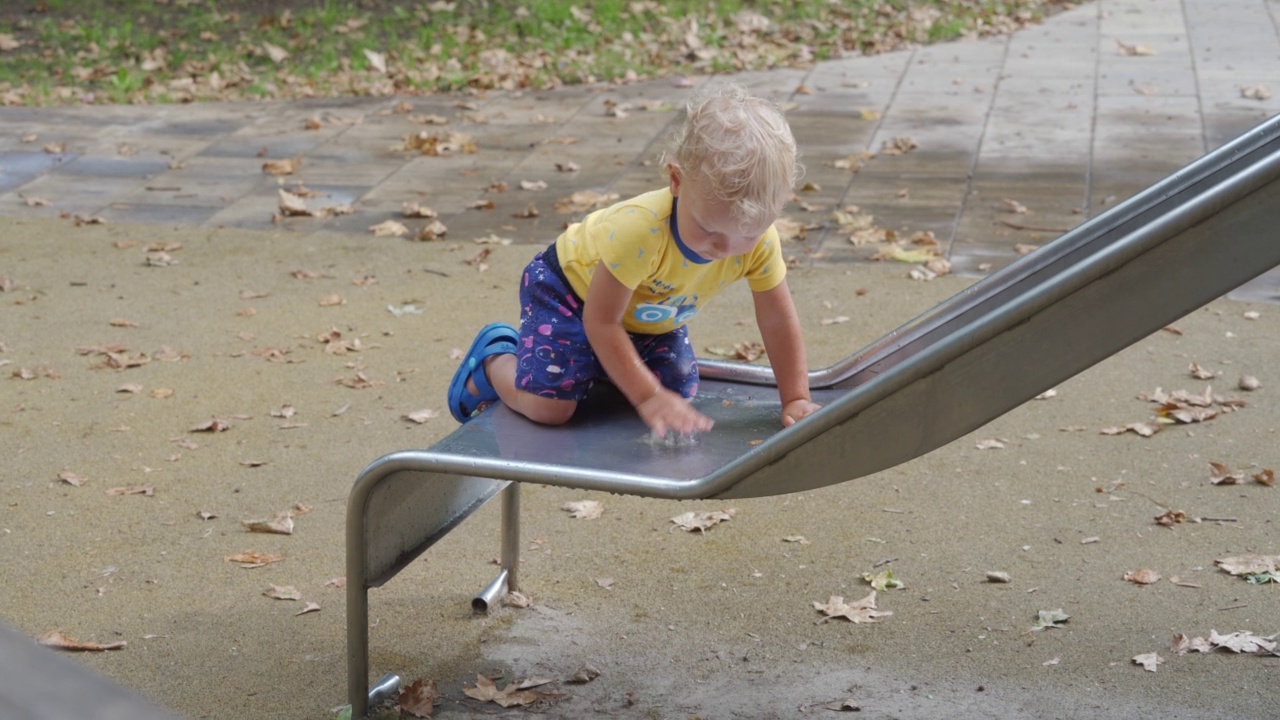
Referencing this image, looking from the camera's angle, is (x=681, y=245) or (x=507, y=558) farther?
(x=507, y=558)

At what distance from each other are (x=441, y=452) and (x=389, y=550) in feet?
1.07

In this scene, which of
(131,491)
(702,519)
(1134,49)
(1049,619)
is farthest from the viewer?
(1134,49)

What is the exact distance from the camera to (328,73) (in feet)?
34.2

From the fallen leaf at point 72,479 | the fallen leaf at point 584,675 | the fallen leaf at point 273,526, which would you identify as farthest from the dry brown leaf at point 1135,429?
the fallen leaf at point 72,479

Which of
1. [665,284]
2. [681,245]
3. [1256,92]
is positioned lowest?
[1256,92]

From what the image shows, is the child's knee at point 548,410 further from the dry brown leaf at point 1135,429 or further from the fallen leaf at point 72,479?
the dry brown leaf at point 1135,429

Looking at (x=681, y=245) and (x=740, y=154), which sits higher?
(x=740, y=154)

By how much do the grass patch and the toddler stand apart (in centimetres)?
692

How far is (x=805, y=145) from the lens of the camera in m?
8.20

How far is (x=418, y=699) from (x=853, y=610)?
115cm

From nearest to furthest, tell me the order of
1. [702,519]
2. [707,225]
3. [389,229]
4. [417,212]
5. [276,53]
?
[707,225], [702,519], [389,229], [417,212], [276,53]

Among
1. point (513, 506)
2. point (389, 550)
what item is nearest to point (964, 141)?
point (513, 506)

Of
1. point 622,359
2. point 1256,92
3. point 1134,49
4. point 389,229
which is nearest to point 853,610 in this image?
point 622,359

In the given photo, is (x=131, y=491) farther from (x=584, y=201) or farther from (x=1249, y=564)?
(x=584, y=201)
